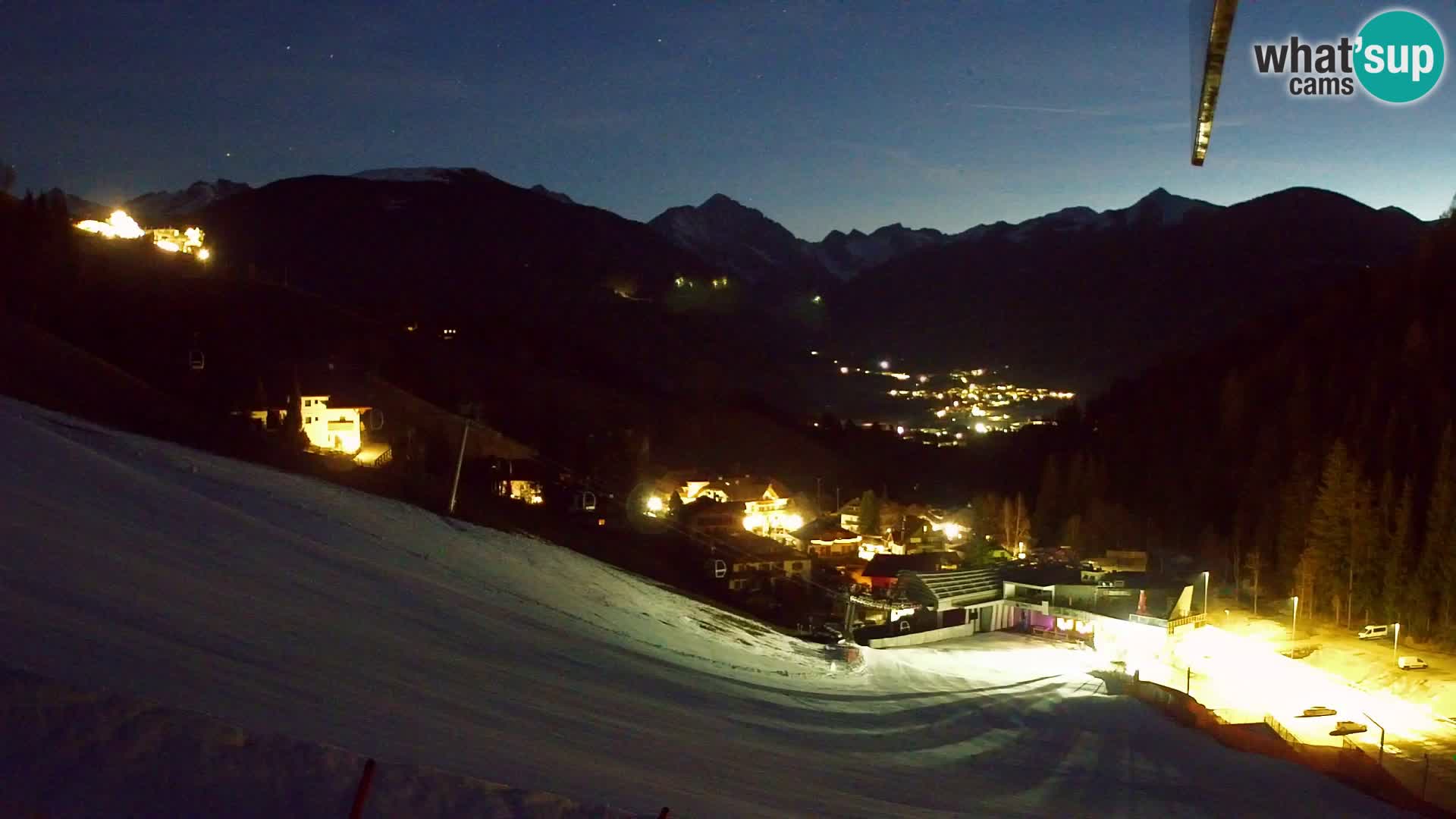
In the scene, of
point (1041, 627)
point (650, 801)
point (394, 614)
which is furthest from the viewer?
point (1041, 627)

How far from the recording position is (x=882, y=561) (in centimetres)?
3969

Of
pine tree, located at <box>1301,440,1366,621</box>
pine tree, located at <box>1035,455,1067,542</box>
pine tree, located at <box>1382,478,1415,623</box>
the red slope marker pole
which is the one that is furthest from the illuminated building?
the red slope marker pole

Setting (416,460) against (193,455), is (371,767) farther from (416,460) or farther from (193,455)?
(416,460)

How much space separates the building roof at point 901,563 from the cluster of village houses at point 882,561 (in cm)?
7

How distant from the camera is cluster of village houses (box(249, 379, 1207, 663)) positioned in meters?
31.1

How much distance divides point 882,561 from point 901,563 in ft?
2.76

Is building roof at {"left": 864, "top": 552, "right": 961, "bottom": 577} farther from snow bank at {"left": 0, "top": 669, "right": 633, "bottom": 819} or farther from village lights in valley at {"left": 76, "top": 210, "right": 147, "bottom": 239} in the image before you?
village lights in valley at {"left": 76, "top": 210, "right": 147, "bottom": 239}

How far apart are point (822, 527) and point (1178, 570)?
678 inches

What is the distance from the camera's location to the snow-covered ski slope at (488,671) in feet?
20.0

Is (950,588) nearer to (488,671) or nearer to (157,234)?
(488,671)

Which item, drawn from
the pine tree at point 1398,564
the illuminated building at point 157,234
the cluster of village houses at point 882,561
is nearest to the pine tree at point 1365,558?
the pine tree at point 1398,564

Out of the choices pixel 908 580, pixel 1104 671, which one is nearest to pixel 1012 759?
pixel 1104 671

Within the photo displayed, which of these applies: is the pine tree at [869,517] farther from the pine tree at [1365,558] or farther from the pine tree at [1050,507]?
the pine tree at [1365,558]

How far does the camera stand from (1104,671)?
22.6 meters
